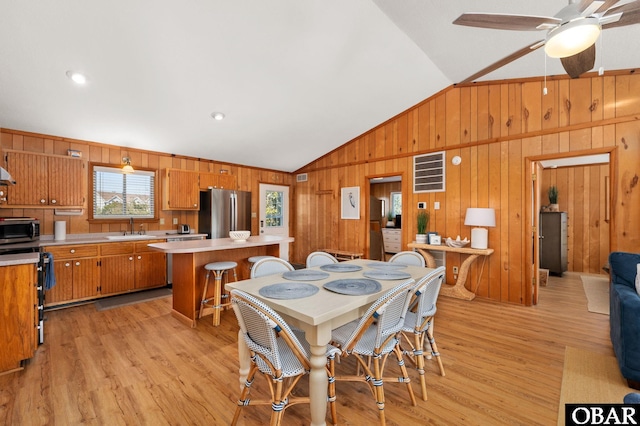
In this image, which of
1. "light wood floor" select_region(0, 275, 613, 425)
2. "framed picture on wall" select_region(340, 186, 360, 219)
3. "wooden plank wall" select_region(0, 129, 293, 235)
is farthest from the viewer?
Answer: "framed picture on wall" select_region(340, 186, 360, 219)

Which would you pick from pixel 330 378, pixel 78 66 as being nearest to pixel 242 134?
pixel 78 66

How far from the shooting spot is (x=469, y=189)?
4262mm

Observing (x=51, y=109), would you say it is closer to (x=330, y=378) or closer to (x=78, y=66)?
(x=78, y=66)

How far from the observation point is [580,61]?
1.92 m

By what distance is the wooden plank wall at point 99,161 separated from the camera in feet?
12.0

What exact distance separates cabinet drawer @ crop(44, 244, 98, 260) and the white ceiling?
1588mm

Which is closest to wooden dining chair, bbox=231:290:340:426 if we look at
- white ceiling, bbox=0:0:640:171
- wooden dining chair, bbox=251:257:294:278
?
wooden dining chair, bbox=251:257:294:278

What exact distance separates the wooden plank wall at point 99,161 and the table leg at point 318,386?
14.5 feet

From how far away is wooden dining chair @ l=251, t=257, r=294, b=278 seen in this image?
2.39 metres

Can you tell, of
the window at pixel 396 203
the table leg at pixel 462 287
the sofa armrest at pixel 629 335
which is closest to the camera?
the sofa armrest at pixel 629 335

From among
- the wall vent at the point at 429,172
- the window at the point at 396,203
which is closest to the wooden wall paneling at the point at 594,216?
the wall vent at the point at 429,172

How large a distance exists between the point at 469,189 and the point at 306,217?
3634 mm

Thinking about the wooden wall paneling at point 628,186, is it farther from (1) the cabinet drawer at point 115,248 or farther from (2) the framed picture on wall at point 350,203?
(1) the cabinet drawer at point 115,248

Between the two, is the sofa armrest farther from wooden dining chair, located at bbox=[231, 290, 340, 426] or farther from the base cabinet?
the base cabinet
